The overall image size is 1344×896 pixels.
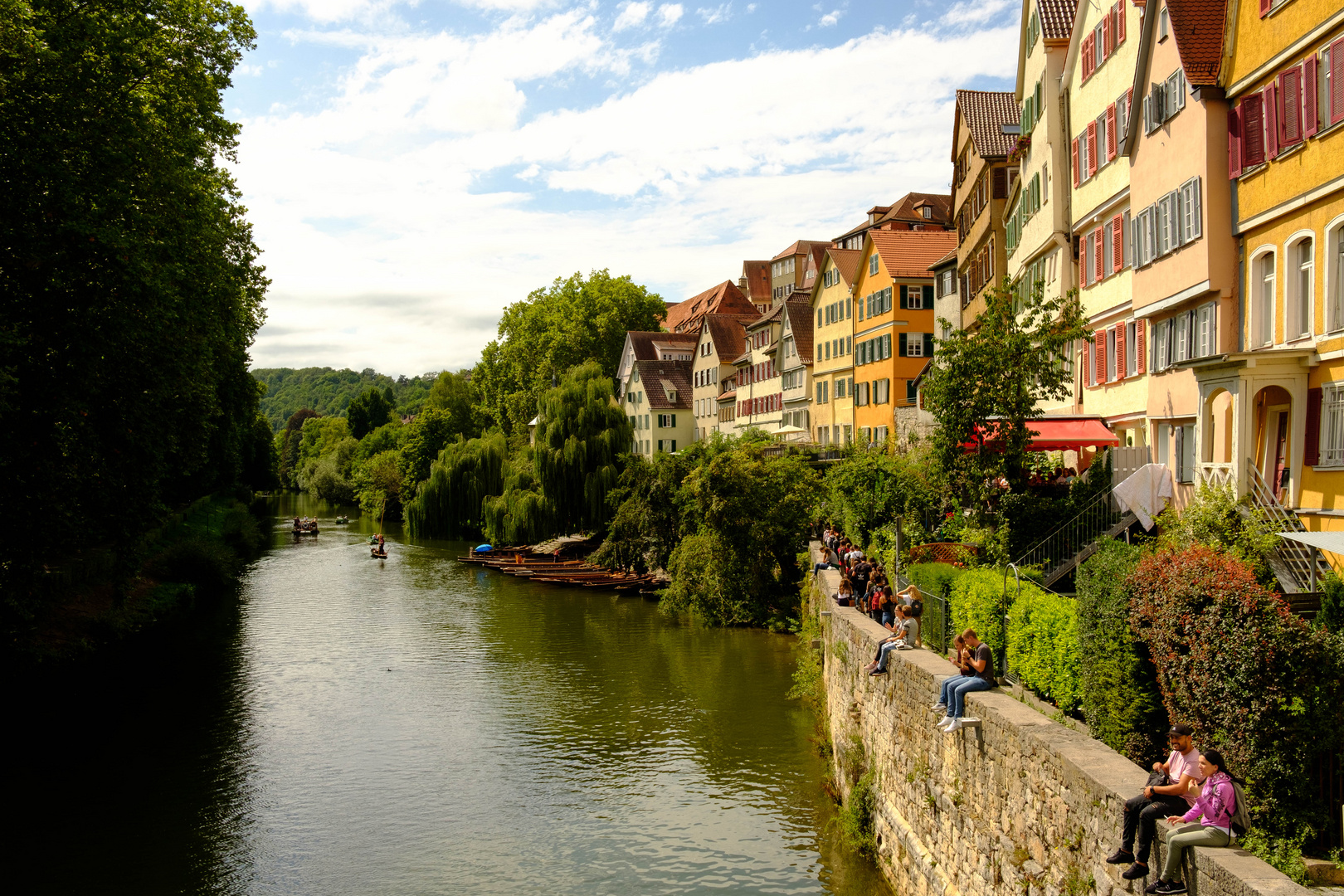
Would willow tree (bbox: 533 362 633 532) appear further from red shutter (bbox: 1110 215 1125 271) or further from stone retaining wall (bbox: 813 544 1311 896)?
stone retaining wall (bbox: 813 544 1311 896)

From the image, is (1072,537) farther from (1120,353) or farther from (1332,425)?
(1332,425)

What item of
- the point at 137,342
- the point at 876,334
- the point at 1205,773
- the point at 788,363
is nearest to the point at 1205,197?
the point at 1205,773

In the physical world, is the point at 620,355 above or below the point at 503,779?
above

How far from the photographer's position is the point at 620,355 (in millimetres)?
80875

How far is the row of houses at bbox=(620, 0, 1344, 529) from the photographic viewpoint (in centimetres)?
1302

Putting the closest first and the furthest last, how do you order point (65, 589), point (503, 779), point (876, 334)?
point (503, 779) → point (65, 589) → point (876, 334)

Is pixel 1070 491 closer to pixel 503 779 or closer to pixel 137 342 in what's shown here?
pixel 503 779

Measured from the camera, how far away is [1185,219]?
52.7 ft

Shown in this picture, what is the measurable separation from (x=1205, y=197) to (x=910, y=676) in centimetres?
840

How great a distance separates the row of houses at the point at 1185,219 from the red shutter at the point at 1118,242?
6 cm

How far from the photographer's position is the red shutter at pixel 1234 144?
1488 centimetres

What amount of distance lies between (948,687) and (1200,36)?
11.0 metres

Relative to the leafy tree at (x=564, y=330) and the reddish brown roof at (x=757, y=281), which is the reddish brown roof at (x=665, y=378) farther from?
the reddish brown roof at (x=757, y=281)

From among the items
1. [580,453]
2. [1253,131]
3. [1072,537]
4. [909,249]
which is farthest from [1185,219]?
[580,453]
